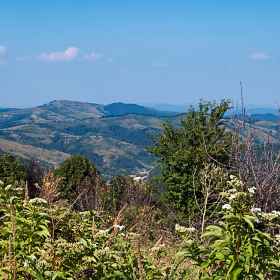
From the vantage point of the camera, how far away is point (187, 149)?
29.1 meters

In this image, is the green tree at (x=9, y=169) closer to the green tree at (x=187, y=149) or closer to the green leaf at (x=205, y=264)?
the green tree at (x=187, y=149)

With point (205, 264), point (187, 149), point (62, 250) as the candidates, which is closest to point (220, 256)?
point (205, 264)

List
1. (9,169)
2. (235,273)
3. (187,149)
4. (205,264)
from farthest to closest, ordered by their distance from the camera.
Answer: (9,169) → (187,149) → (205,264) → (235,273)

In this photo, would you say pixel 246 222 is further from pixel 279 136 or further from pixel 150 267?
pixel 279 136

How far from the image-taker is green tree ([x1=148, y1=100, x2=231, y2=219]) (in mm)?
26812

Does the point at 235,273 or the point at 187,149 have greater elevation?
the point at 235,273

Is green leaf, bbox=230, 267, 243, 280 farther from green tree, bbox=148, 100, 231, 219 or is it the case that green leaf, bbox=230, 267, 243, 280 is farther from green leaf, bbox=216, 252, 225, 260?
green tree, bbox=148, 100, 231, 219

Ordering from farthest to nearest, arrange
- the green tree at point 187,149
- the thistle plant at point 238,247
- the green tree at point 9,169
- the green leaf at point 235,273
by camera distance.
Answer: the green tree at point 9,169, the green tree at point 187,149, the thistle plant at point 238,247, the green leaf at point 235,273

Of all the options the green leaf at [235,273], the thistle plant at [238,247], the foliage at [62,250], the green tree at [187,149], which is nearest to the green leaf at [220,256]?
the thistle plant at [238,247]

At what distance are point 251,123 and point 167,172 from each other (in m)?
20.4

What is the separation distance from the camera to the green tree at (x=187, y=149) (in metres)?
26.8

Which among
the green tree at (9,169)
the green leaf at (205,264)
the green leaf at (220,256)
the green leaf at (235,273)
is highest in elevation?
the green leaf at (220,256)

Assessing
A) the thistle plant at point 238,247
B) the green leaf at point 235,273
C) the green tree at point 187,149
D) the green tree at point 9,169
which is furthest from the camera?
the green tree at point 9,169

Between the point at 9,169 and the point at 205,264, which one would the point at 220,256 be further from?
the point at 9,169
